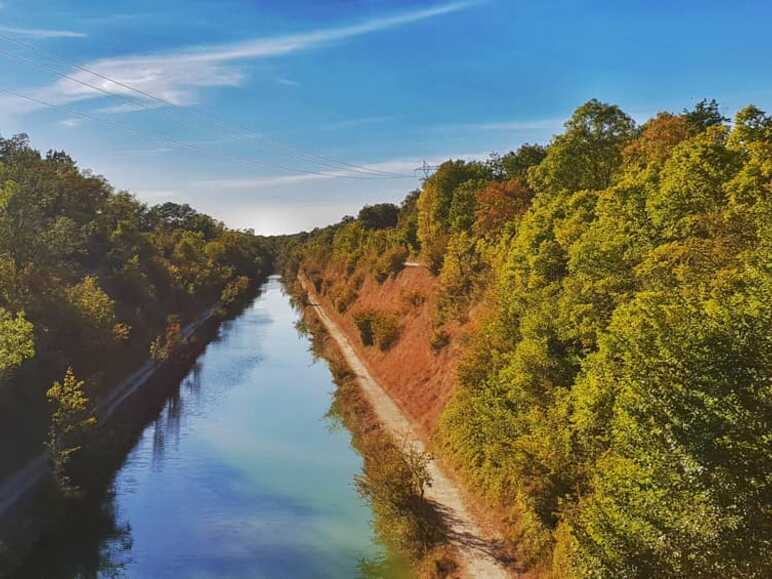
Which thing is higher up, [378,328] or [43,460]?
[378,328]

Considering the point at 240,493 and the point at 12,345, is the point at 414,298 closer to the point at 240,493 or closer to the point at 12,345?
the point at 240,493

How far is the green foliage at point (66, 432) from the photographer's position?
2153 cm

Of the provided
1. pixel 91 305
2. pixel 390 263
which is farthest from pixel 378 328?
pixel 91 305

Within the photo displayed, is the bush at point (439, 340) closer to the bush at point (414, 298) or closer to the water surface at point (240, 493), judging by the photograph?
the water surface at point (240, 493)

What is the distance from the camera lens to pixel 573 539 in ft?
41.1

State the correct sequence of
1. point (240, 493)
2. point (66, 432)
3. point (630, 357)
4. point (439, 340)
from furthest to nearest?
point (439, 340) < point (240, 493) < point (66, 432) < point (630, 357)

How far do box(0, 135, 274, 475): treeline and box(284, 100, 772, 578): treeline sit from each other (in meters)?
16.0

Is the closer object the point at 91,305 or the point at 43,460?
the point at 43,460

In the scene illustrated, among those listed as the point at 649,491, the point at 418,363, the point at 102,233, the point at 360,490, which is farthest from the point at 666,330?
the point at 102,233

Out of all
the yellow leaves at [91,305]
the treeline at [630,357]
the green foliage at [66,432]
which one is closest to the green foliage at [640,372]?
the treeline at [630,357]

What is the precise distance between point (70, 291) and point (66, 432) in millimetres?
15120

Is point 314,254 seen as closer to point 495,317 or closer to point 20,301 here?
point 20,301

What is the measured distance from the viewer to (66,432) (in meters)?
23.0

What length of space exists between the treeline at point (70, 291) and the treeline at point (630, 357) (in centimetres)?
1595
